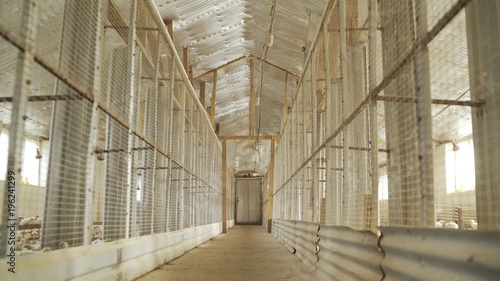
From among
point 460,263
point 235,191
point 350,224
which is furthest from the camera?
point 235,191

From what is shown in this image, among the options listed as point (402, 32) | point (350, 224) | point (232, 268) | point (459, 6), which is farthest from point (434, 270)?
point (232, 268)

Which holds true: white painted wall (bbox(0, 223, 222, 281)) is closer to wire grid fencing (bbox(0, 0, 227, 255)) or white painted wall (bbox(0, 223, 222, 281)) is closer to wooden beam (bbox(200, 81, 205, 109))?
wire grid fencing (bbox(0, 0, 227, 255))

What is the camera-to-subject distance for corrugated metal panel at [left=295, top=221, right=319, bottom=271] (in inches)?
213

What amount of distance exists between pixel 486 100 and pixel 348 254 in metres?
1.68

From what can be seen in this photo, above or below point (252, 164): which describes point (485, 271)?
below

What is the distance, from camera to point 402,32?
282 cm

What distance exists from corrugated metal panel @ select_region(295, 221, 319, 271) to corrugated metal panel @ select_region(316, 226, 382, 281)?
1.17 feet

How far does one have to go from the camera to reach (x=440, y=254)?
73.8 inches

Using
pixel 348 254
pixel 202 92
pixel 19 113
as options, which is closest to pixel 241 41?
pixel 202 92

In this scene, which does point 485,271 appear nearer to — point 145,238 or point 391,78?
point 391,78

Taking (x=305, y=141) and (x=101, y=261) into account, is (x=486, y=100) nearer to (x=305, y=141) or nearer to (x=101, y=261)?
(x=101, y=261)

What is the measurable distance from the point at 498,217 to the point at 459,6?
1.07 metres

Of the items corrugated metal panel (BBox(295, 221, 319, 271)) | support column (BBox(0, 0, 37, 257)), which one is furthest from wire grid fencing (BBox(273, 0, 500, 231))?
support column (BBox(0, 0, 37, 257))

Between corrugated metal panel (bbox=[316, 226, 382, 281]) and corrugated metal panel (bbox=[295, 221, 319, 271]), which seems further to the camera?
corrugated metal panel (bbox=[295, 221, 319, 271])
